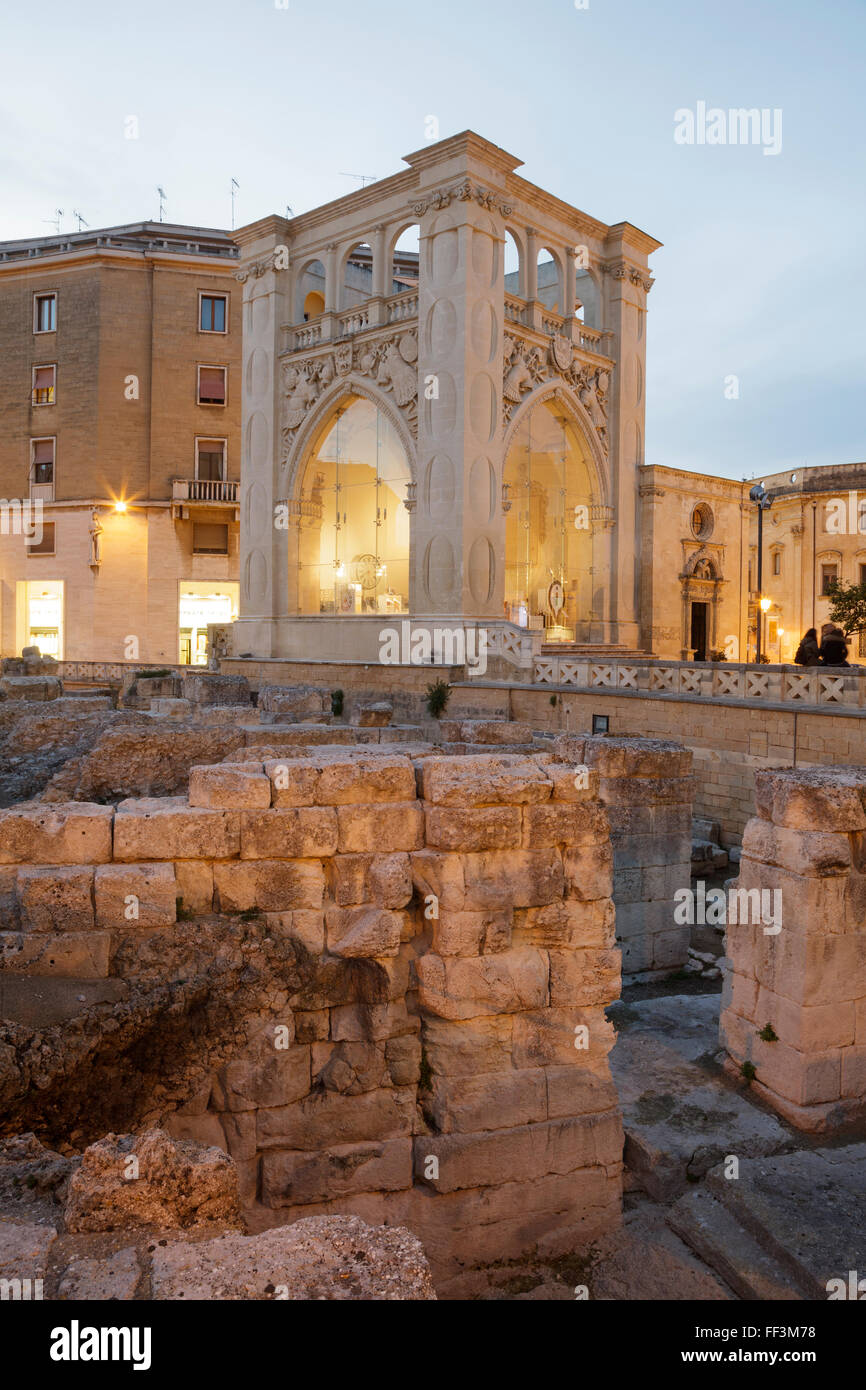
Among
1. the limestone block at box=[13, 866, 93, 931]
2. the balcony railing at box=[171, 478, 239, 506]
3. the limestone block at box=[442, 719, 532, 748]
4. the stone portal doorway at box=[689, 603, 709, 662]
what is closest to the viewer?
the limestone block at box=[13, 866, 93, 931]

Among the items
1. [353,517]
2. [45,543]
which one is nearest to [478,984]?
[353,517]

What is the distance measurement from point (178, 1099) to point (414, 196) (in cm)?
2245

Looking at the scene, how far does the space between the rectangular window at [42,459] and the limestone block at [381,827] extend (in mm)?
31449

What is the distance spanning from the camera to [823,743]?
12102mm

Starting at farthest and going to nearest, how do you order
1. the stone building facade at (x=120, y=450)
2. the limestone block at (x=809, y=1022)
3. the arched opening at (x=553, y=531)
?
1. the stone building facade at (x=120, y=450)
2. the arched opening at (x=553, y=531)
3. the limestone block at (x=809, y=1022)

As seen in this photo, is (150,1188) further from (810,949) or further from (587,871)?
(810,949)

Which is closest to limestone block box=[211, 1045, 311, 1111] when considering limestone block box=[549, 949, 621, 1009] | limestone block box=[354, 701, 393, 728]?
limestone block box=[549, 949, 621, 1009]

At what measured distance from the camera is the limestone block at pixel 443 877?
4.14 m

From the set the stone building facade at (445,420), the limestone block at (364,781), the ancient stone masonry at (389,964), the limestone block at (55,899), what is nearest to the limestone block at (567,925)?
the ancient stone masonry at (389,964)

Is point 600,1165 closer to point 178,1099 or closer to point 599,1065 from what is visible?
point 599,1065

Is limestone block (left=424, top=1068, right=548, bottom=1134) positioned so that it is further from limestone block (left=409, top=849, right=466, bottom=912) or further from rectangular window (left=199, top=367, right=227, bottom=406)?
rectangular window (left=199, top=367, right=227, bottom=406)

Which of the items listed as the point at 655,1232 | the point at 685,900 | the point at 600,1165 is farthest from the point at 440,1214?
the point at 685,900

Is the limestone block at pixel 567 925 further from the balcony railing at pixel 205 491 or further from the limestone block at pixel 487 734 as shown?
the balcony railing at pixel 205 491

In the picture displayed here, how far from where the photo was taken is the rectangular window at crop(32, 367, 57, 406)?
3153cm
